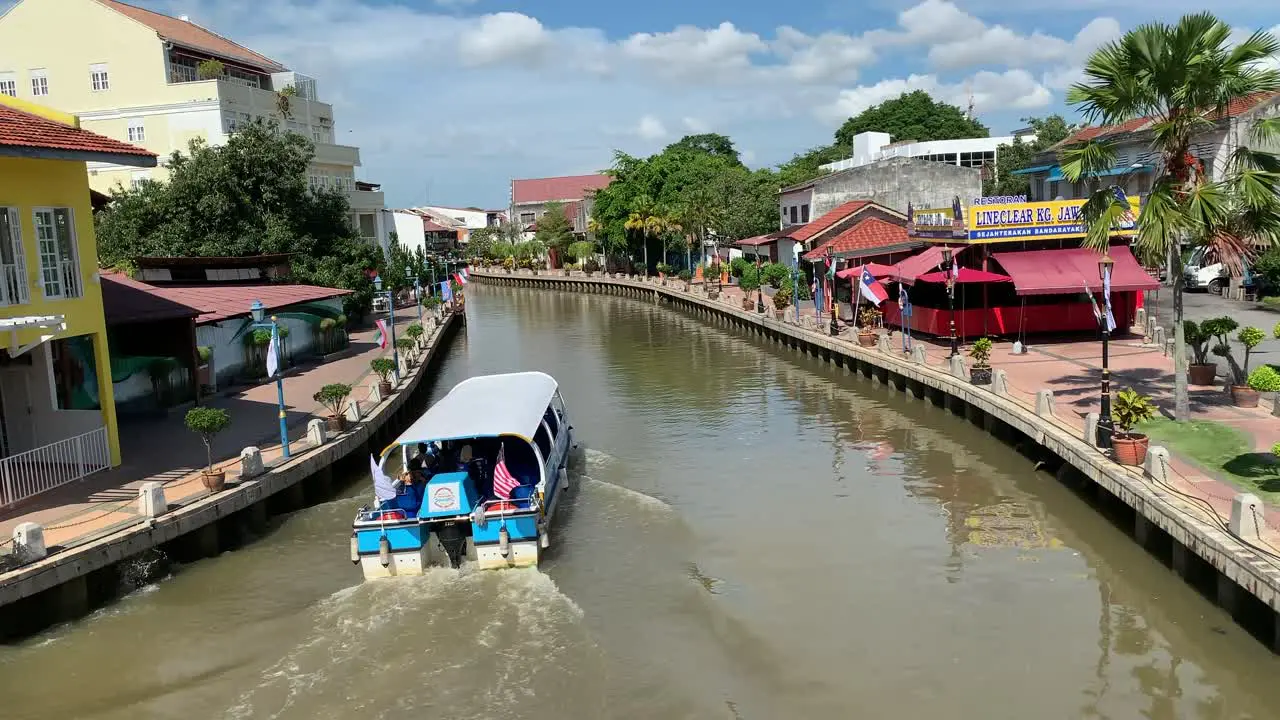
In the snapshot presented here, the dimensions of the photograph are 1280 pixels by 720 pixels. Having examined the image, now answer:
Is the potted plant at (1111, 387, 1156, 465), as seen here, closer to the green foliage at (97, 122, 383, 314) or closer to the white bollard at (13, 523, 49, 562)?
the white bollard at (13, 523, 49, 562)

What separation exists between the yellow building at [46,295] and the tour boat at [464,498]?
20.8 feet

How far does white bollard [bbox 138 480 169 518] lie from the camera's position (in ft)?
53.2

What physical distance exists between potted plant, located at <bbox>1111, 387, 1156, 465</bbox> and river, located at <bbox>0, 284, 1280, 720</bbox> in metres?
1.32

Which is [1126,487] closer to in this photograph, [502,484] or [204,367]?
[502,484]

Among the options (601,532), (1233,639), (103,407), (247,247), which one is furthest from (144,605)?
(247,247)

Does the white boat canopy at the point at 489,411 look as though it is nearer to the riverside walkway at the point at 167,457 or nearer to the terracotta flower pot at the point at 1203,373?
the riverside walkway at the point at 167,457

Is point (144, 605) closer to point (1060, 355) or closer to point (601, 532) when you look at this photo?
point (601, 532)

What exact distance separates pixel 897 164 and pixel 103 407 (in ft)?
158

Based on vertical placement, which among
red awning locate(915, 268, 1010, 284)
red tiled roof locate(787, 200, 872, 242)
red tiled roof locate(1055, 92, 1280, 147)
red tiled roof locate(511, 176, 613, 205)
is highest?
red tiled roof locate(511, 176, 613, 205)

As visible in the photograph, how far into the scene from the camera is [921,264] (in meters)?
34.8

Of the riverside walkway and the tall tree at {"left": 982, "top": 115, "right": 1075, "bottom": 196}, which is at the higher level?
the tall tree at {"left": 982, "top": 115, "right": 1075, "bottom": 196}

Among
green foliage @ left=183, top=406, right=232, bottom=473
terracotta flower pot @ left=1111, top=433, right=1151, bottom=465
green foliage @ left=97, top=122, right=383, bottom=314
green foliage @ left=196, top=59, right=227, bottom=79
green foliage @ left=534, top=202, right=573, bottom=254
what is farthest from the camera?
green foliage @ left=534, top=202, right=573, bottom=254

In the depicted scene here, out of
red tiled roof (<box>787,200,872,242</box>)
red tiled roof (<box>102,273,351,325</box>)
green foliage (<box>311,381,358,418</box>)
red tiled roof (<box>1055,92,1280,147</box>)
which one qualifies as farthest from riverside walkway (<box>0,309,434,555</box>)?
red tiled roof (<box>787,200,872,242</box>)

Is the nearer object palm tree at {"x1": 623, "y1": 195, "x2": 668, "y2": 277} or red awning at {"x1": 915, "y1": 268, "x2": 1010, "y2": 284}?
red awning at {"x1": 915, "y1": 268, "x2": 1010, "y2": 284}
